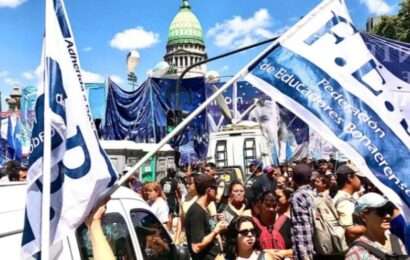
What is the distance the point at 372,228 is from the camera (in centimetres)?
391

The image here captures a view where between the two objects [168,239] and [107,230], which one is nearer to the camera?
[107,230]

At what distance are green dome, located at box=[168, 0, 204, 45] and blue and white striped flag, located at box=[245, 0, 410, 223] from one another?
110 metres

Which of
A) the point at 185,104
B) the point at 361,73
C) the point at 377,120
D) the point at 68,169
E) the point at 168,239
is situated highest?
the point at 185,104

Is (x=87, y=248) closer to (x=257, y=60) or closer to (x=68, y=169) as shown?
(x=68, y=169)

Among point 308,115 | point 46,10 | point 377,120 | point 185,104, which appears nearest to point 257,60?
point 308,115

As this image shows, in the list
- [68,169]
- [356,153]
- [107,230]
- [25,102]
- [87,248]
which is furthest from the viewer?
[25,102]

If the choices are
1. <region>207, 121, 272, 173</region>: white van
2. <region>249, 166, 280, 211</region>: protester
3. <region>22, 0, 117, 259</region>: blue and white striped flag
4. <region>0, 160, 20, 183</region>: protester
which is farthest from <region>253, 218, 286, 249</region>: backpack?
<region>207, 121, 272, 173</region>: white van

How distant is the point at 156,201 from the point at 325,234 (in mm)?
3122

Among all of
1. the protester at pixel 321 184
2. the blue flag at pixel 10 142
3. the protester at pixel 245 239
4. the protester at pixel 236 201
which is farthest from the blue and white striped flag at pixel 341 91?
the blue flag at pixel 10 142

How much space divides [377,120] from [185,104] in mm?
16072

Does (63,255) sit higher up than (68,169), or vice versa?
(68,169)

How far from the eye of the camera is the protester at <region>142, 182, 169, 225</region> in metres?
8.43

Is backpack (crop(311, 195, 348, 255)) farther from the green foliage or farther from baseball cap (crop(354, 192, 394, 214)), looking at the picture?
the green foliage

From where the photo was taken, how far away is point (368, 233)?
3.92 m
